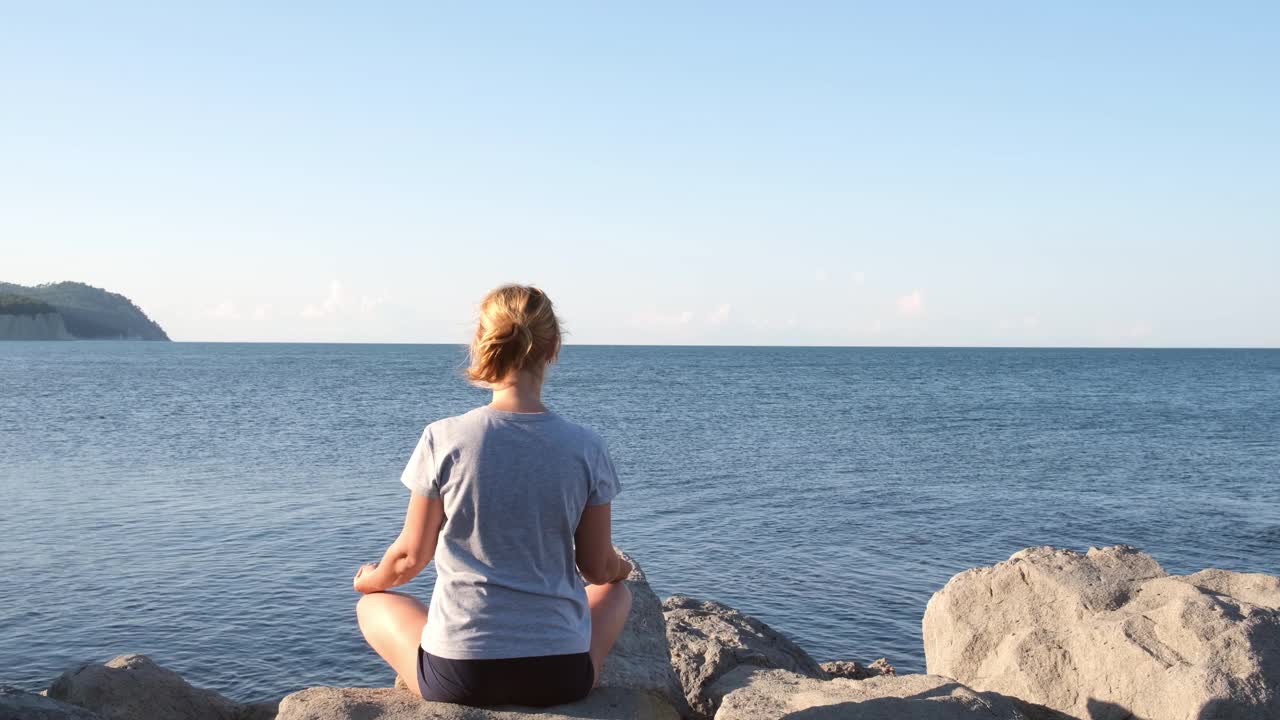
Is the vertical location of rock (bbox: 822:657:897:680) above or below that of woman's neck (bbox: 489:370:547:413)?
below

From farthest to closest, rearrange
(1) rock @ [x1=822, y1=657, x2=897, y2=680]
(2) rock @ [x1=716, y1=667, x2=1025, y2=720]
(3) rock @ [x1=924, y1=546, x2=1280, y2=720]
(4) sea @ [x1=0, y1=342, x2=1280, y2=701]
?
(4) sea @ [x1=0, y1=342, x2=1280, y2=701] → (1) rock @ [x1=822, y1=657, x2=897, y2=680] → (3) rock @ [x1=924, y1=546, x2=1280, y2=720] → (2) rock @ [x1=716, y1=667, x2=1025, y2=720]

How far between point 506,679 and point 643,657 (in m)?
1.64

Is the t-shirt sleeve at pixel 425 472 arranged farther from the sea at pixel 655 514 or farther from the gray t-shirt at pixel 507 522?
the sea at pixel 655 514

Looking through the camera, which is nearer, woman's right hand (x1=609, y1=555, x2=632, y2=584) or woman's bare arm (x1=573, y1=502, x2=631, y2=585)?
woman's bare arm (x1=573, y1=502, x2=631, y2=585)

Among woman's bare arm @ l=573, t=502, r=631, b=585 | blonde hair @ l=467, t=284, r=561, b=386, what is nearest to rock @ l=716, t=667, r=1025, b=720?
woman's bare arm @ l=573, t=502, r=631, b=585

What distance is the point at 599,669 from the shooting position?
185 inches

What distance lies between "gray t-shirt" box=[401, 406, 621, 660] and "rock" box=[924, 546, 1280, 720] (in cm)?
368

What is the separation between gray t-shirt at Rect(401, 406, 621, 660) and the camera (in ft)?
13.2

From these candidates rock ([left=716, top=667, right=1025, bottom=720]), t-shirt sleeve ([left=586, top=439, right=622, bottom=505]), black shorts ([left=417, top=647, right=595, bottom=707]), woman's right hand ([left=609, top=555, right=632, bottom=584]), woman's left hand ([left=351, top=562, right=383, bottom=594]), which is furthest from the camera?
rock ([left=716, top=667, right=1025, bottom=720])

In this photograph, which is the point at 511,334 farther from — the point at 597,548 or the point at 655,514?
the point at 655,514

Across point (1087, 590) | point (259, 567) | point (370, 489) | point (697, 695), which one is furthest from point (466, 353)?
point (370, 489)

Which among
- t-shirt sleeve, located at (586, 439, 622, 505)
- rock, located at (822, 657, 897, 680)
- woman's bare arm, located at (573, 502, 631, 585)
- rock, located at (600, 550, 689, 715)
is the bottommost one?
rock, located at (822, 657, 897, 680)

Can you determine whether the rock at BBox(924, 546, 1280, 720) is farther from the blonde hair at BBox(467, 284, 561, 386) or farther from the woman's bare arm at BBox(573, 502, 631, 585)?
the blonde hair at BBox(467, 284, 561, 386)

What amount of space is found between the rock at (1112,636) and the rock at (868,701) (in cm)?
92
